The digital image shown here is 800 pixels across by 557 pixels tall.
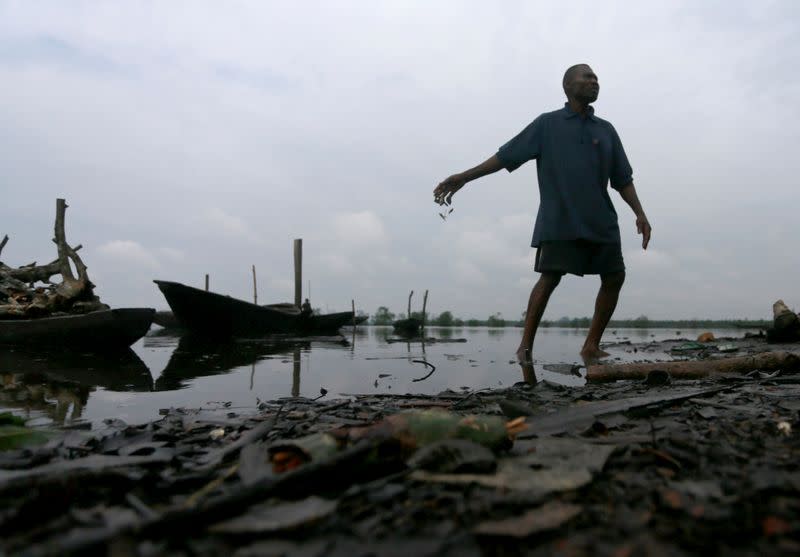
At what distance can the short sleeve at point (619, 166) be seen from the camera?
5.41 meters

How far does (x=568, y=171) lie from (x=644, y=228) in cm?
111

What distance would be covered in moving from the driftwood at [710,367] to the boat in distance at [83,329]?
24.6 ft

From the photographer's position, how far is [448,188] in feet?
16.5

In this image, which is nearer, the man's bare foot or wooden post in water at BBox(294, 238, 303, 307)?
the man's bare foot

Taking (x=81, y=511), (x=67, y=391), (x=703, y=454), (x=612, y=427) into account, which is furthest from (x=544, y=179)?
(x=81, y=511)

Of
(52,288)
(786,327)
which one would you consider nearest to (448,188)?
(786,327)

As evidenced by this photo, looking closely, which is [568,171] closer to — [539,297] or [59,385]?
[539,297]

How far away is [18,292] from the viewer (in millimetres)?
11305

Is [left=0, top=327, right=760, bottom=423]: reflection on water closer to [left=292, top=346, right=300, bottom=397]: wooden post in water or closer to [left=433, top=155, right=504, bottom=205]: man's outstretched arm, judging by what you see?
[left=292, top=346, right=300, bottom=397]: wooden post in water

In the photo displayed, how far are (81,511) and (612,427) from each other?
66.7 inches

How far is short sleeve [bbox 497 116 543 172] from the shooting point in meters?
5.09

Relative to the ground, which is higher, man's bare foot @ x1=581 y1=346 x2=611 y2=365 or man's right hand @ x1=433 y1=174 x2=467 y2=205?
man's right hand @ x1=433 y1=174 x2=467 y2=205

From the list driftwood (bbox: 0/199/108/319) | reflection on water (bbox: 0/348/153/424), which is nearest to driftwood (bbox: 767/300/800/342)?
reflection on water (bbox: 0/348/153/424)

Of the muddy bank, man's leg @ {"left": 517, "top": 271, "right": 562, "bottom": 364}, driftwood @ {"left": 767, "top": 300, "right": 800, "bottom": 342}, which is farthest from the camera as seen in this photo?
driftwood @ {"left": 767, "top": 300, "right": 800, "bottom": 342}
